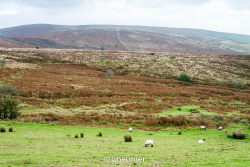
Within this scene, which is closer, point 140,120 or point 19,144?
point 19,144

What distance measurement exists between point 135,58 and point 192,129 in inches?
3584

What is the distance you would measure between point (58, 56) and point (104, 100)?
71197mm

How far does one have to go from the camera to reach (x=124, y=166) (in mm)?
12062

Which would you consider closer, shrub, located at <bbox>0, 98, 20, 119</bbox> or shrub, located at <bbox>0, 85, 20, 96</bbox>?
shrub, located at <bbox>0, 98, 20, 119</bbox>

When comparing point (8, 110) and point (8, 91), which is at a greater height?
point (8, 110)

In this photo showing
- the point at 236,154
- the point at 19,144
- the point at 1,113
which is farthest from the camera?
the point at 1,113

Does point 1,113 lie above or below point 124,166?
below

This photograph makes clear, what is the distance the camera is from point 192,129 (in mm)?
29891

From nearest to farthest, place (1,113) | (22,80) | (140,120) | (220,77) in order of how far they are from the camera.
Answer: (1,113)
(140,120)
(22,80)
(220,77)

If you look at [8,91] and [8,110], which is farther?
[8,91]

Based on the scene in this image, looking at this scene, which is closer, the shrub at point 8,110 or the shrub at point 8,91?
the shrub at point 8,110

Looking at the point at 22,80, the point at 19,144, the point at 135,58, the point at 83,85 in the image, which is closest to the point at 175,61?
the point at 135,58

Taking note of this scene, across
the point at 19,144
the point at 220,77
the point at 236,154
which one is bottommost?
the point at 220,77

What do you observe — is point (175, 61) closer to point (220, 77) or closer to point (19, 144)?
point (220, 77)
